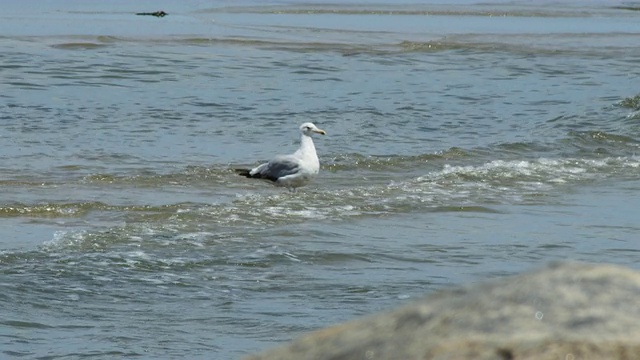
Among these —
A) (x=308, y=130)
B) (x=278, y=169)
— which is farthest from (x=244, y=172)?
(x=308, y=130)

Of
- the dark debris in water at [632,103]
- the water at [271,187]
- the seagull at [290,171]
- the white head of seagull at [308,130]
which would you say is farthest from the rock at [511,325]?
the dark debris in water at [632,103]

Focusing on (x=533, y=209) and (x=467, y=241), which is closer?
(x=467, y=241)

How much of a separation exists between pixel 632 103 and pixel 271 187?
7.38m

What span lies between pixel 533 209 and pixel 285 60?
12.6 m

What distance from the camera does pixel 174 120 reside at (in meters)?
15.7

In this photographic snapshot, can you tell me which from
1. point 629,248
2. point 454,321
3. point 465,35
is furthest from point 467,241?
point 465,35

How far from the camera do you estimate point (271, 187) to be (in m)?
11.6

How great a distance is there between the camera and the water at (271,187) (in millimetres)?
7145

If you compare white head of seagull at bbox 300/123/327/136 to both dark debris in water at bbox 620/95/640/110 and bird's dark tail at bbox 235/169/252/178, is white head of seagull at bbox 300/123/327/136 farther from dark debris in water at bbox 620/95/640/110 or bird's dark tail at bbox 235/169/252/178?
dark debris in water at bbox 620/95/640/110

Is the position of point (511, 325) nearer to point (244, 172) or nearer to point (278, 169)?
point (278, 169)

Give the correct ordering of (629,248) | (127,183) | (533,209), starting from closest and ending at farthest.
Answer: (629,248) → (533,209) → (127,183)

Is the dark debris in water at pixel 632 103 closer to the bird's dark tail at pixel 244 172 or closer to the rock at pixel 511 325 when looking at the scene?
the bird's dark tail at pixel 244 172

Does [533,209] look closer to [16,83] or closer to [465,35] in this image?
[16,83]

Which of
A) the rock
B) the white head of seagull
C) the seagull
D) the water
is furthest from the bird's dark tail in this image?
the rock
